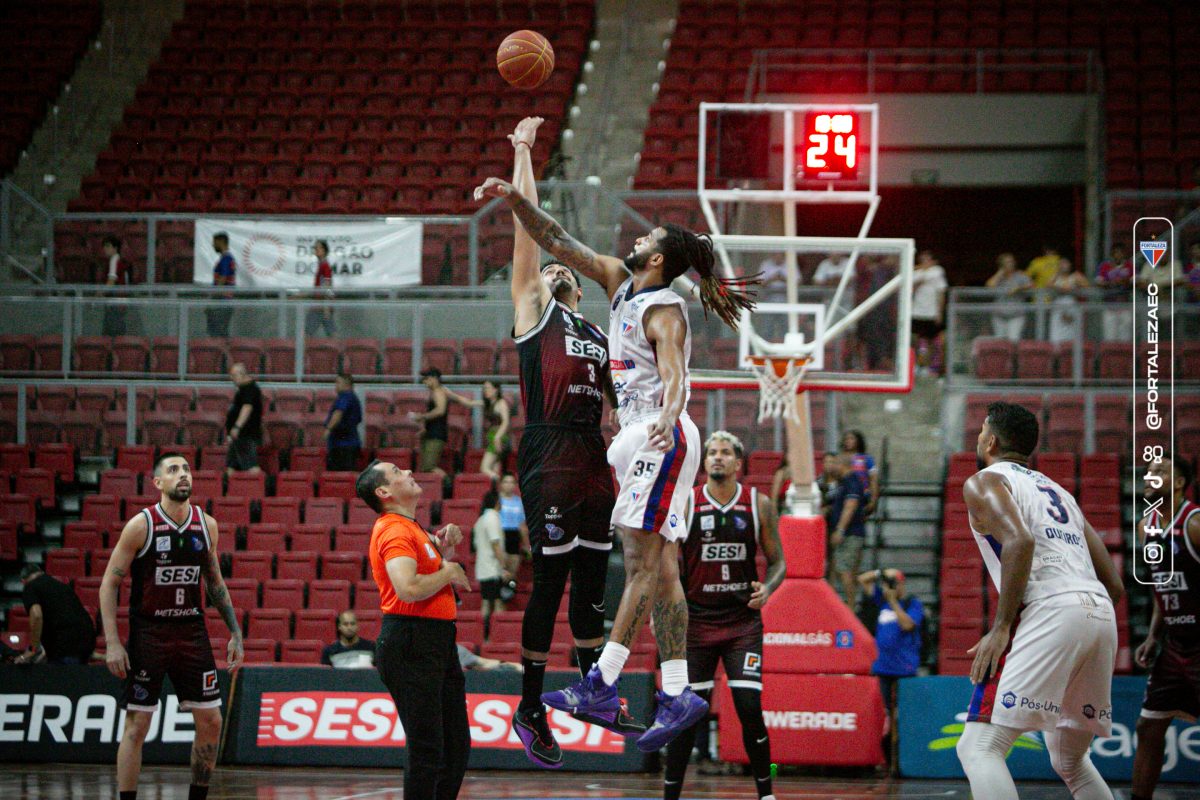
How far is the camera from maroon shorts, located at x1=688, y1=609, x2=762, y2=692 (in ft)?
29.8

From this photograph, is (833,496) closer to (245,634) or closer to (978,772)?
(245,634)

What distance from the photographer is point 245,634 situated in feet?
43.7

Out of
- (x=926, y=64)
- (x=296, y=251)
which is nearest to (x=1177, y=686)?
(x=296, y=251)

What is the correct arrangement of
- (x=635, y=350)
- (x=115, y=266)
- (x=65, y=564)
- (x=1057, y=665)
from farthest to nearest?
1. (x=115, y=266)
2. (x=65, y=564)
3. (x=635, y=350)
4. (x=1057, y=665)

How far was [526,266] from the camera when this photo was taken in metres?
6.64

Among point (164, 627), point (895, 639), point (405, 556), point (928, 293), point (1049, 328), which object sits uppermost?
point (928, 293)

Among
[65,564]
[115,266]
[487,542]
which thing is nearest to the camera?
[487,542]

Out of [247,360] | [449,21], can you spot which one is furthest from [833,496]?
[449,21]

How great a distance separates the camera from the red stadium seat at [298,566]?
13938 mm

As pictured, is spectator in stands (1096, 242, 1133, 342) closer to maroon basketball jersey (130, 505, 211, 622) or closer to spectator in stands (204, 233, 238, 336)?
maroon basketball jersey (130, 505, 211, 622)

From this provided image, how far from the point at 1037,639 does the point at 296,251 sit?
12724 mm

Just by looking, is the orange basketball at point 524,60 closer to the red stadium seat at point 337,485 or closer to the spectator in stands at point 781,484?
the spectator in stands at point 781,484

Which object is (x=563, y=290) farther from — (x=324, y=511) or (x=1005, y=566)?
(x=324, y=511)

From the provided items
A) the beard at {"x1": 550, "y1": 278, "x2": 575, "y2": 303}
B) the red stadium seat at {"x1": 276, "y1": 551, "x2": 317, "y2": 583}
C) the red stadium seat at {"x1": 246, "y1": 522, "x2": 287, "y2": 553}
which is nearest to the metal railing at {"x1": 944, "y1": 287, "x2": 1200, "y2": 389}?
the red stadium seat at {"x1": 276, "y1": 551, "x2": 317, "y2": 583}
